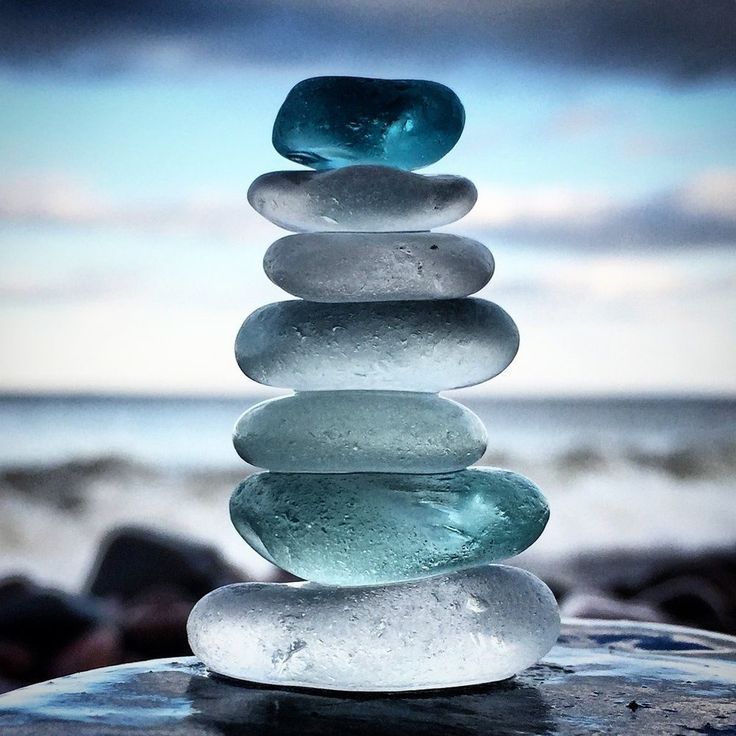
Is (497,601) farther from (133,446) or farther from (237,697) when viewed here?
(133,446)

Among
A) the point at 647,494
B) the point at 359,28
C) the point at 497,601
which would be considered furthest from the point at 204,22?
the point at 497,601

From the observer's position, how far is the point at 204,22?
13.8ft

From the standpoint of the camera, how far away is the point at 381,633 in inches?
56.8

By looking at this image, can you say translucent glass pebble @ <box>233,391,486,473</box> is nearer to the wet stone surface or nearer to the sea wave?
the wet stone surface

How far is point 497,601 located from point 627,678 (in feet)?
0.65

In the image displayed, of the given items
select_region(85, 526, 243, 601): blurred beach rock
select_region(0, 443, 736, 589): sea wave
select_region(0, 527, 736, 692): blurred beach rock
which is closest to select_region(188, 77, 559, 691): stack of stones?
select_region(0, 527, 736, 692): blurred beach rock

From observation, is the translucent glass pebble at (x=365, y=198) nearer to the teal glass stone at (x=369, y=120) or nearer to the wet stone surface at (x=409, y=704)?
the teal glass stone at (x=369, y=120)

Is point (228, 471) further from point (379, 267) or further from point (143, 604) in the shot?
point (379, 267)

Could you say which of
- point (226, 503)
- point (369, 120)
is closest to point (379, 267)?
point (369, 120)

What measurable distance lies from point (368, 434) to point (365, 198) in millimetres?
296

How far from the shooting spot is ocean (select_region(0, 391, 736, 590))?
459 cm

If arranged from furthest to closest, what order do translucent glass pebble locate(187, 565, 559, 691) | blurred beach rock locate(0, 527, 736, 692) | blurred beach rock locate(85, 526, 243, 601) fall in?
blurred beach rock locate(85, 526, 243, 601)
blurred beach rock locate(0, 527, 736, 692)
translucent glass pebble locate(187, 565, 559, 691)

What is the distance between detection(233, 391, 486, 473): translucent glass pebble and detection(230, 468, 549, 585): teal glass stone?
0.02 meters

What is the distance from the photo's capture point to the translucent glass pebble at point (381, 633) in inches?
56.8
